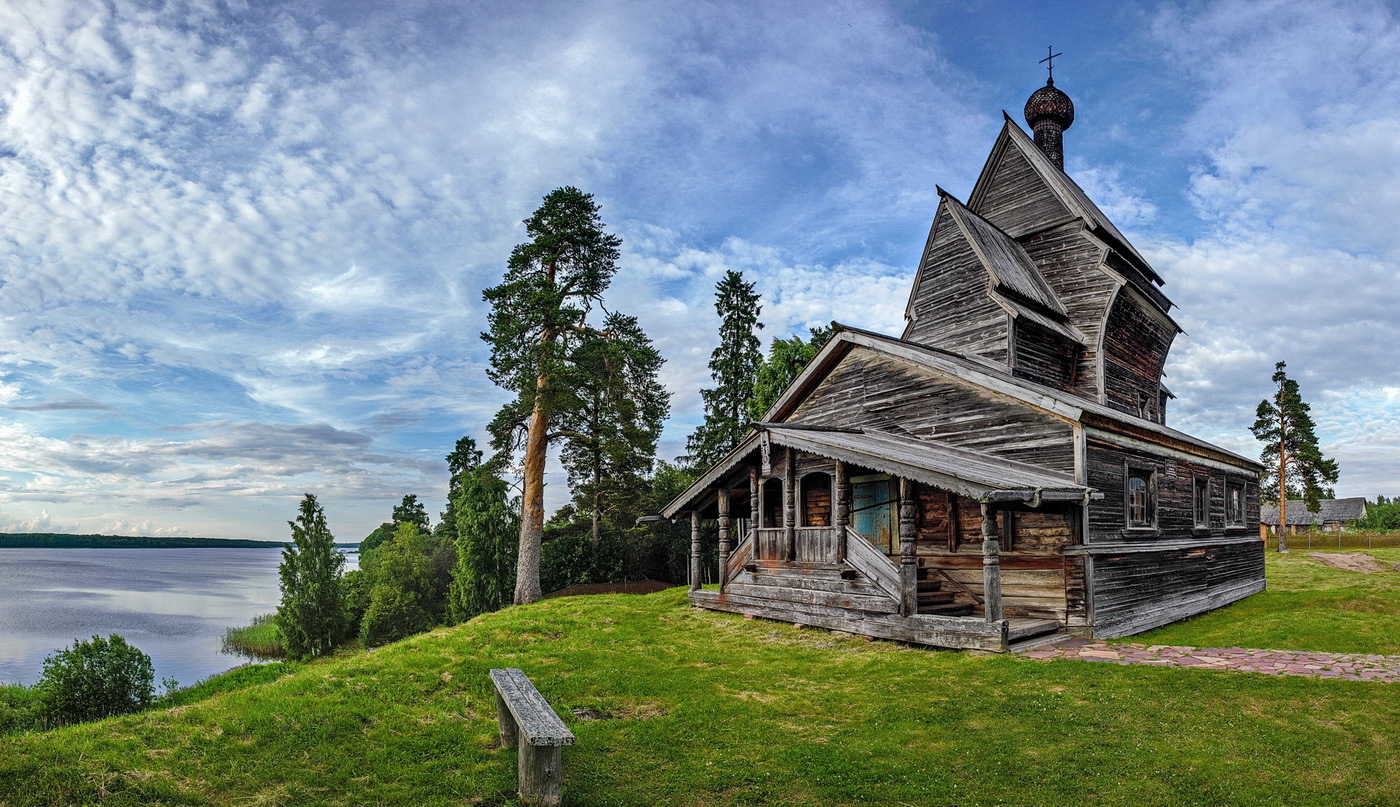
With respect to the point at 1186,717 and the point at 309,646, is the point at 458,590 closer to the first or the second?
the point at 309,646

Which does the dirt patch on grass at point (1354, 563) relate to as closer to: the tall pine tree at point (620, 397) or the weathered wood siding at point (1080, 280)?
the weathered wood siding at point (1080, 280)

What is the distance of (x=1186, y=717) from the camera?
797cm

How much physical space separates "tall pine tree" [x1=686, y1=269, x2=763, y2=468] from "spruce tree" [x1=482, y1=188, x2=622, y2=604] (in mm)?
12937

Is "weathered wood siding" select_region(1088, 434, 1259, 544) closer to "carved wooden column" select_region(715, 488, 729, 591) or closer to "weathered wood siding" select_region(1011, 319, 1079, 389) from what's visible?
"weathered wood siding" select_region(1011, 319, 1079, 389)

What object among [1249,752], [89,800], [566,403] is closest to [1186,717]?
[1249,752]

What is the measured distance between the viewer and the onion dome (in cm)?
2592

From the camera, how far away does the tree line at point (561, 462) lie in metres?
26.0

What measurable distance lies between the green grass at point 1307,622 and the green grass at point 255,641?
4270 cm

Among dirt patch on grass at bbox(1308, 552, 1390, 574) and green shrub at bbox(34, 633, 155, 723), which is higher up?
dirt patch on grass at bbox(1308, 552, 1390, 574)

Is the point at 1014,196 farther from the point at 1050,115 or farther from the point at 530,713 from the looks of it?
the point at 530,713

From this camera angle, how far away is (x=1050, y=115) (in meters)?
26.0

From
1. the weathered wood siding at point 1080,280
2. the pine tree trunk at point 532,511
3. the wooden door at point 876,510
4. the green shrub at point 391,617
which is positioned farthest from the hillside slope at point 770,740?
the green shrub at point 391,617

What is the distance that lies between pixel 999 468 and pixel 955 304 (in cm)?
732

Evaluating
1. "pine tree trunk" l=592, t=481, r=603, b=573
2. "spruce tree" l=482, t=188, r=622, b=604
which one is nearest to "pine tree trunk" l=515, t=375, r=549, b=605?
"spruce tree" l=482, t=188, r=622, b=604
